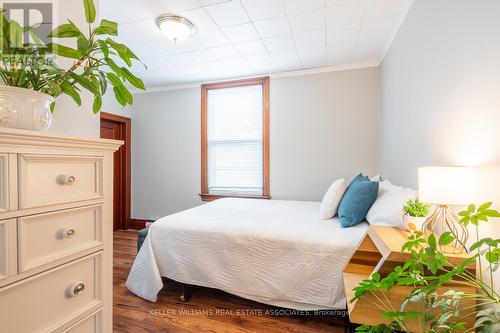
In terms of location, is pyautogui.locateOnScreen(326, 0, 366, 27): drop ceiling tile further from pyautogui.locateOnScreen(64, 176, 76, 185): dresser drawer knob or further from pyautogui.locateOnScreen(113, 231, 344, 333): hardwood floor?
pyautogui.locateOnScreen(113, 231, 344, 333): hardwood floor

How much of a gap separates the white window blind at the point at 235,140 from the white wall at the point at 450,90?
189 centimetres

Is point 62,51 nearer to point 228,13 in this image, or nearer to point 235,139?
point 228,13

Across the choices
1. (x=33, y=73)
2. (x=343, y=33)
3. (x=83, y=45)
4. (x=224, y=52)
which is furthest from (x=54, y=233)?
(x=343, y=33)

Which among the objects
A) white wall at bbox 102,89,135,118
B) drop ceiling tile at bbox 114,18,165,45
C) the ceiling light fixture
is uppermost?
drop ceiling tile at bbox 114,18,165,45

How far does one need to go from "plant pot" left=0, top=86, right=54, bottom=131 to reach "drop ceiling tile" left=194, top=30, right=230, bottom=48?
6.82ft

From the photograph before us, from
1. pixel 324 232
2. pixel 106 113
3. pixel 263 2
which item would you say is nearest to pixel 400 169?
pixel 324 232

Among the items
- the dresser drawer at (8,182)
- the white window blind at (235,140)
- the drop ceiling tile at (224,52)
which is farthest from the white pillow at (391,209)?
the drop ceiling tile at (224,52)

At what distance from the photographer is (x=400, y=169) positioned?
92.4 inches

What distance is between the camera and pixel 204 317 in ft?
6.09

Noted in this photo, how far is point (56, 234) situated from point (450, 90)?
1984 millimetres

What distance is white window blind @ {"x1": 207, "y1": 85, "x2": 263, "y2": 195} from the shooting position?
12.4 ft

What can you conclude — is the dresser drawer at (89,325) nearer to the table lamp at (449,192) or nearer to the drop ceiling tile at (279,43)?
the table lamp at (449,192)

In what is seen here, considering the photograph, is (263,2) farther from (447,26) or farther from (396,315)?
(396,315)

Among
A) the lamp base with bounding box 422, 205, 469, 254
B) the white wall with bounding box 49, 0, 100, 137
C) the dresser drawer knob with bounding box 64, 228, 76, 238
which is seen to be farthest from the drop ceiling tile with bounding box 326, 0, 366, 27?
the dresser drawer knob with bounding box 64, 228, 76, 238
